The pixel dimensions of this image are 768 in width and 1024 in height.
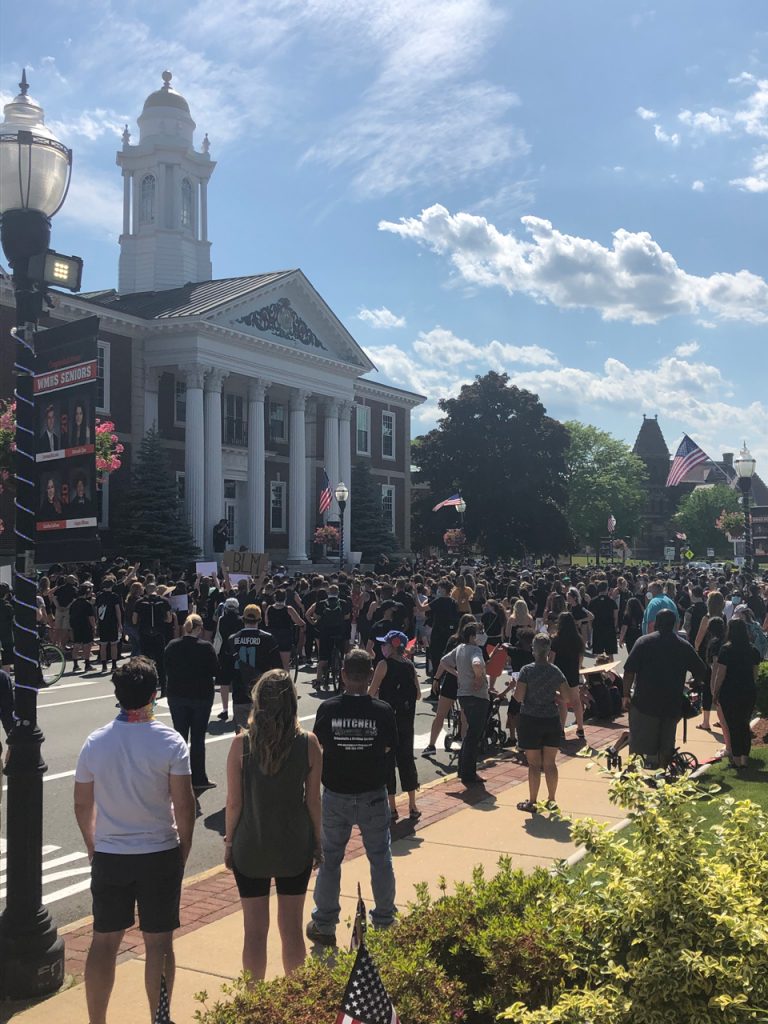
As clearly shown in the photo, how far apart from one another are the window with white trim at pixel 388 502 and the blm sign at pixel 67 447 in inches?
1954

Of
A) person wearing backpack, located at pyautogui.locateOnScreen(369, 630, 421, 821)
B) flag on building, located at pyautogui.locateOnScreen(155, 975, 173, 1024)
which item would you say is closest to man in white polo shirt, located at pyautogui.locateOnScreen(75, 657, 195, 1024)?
flag on building, located at pyautogui.locateOnScreen(155, 975, 173, 1024)

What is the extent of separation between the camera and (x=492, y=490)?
6234 cm

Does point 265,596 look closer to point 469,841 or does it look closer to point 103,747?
point 469,841

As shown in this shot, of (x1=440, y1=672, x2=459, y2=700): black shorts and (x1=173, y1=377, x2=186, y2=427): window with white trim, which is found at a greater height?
(x1=173, y1=377, x2=186, y2=427): window with white trim

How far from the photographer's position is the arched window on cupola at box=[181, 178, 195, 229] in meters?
48.4

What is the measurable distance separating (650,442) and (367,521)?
9824 centimetres

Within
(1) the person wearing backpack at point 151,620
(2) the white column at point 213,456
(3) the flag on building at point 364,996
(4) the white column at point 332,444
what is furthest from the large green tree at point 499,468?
(3) the flag on building at point 364,996

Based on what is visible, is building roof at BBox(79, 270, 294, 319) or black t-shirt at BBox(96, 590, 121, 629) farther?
building roof at BBox(79, 270, 294, 319)

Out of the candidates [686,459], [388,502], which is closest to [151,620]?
[686,459]

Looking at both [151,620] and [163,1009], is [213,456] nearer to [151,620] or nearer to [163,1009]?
[151,620]

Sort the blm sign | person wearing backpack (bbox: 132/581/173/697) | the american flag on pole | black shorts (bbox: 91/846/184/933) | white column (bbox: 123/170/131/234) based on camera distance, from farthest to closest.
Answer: white column (bbox: 123/170/131/234), the american flag on pole, person wearing backpack (bbox: 132/581/173/697), the blm sign, black shorts (bbox: 91/846/184/933)

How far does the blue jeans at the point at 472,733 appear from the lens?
10492mm

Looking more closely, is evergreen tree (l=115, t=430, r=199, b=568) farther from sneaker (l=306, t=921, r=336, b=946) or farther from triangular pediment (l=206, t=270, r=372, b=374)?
sneaker (l=306, t=921, r=336, b=946)

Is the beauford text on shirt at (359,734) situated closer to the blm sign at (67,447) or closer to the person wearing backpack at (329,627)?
the blm sign at (67,447)
